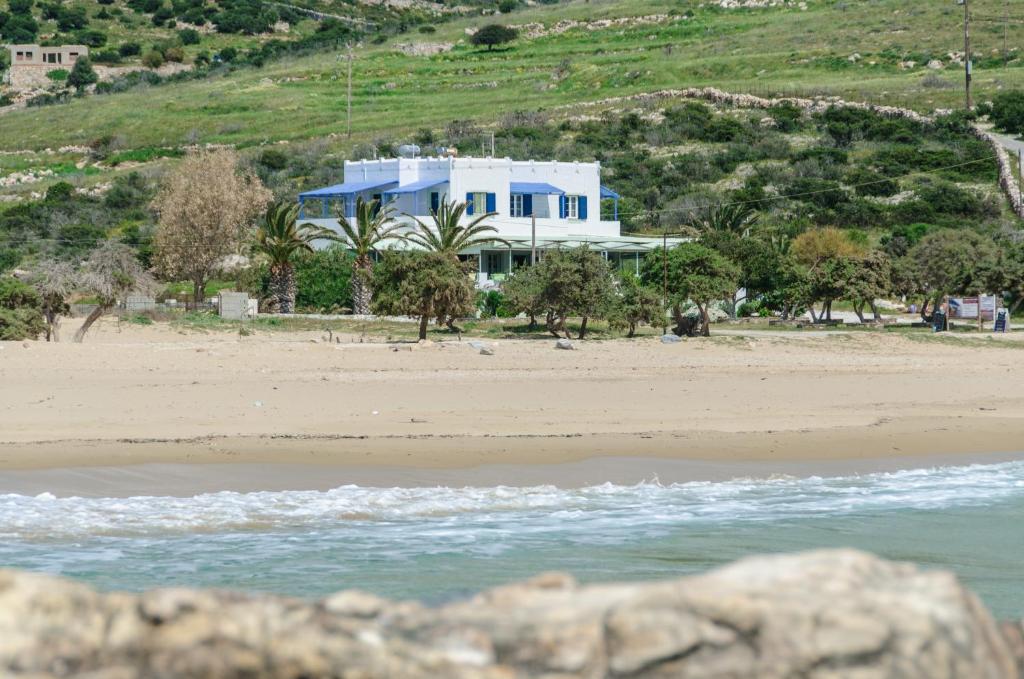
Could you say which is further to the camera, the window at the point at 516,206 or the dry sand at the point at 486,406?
the window at the point at 516,206

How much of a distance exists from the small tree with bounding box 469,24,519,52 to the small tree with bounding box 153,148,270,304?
70.7m

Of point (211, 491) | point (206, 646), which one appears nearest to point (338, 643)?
point (206, 646)

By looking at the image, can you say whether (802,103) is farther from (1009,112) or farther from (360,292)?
(360,292)

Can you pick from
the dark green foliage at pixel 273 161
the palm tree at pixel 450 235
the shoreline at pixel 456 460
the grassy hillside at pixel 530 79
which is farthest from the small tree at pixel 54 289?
the dark green foliage at pixel 273 161

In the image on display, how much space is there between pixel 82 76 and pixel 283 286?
8426 centimetres

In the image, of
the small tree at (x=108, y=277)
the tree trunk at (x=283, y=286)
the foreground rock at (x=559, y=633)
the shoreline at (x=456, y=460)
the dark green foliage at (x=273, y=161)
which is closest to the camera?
the foreground rock at (x=559, y=633)

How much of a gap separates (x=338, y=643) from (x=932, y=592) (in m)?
1.47

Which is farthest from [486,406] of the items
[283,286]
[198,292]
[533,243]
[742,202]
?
[742,202]

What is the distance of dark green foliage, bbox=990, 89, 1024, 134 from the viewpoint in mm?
73062

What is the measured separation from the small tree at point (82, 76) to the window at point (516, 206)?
78.5 meters

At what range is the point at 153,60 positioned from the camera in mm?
125188

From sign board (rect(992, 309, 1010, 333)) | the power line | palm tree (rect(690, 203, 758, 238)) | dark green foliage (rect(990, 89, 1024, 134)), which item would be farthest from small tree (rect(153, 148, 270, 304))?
dark green foliage (rect(990, 89, 1024, 134))

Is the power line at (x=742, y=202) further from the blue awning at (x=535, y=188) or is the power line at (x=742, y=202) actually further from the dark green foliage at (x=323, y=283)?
the dark green foliage at (x=323, y=283)

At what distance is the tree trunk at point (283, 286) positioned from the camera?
4319 cm
